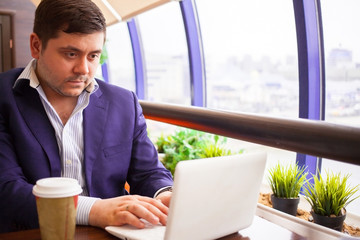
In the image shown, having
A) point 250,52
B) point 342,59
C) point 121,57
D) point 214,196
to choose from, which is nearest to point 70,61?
point 214,196

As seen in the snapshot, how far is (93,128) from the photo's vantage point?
4.91ft

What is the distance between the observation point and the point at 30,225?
119 cm

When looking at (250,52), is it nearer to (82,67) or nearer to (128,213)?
(82,67)

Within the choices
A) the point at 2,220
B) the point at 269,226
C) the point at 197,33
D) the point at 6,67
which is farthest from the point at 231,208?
the point at 197,33

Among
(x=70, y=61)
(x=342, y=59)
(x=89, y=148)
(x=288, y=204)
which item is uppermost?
(x=342, y=59)


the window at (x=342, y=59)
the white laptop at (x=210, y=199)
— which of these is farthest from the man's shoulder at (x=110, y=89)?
the window at (x=342, y=59)

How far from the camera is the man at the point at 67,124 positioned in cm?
135

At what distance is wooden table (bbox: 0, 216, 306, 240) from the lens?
950 millimetres

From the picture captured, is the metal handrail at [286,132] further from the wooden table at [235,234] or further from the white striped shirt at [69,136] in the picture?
the white striped shirt at [69,136]

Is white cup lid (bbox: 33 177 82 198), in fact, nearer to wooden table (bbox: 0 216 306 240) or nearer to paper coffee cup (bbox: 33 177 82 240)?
paper coffee cup (bbox: 33 177 82 240)

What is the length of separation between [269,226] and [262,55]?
5.65 metres

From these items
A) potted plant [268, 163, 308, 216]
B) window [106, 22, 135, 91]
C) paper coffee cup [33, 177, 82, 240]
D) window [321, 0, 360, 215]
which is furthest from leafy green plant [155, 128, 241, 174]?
window [106, 22, 135, 91]

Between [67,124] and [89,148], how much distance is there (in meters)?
0.13

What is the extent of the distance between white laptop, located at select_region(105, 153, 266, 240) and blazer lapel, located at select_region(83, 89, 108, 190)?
51 centimetres
